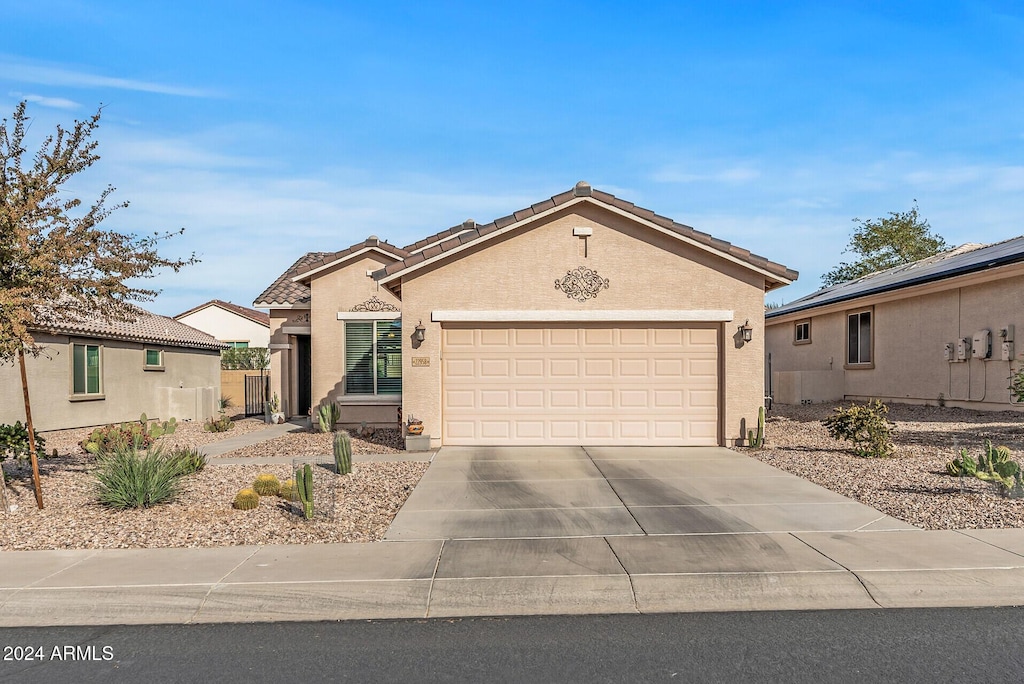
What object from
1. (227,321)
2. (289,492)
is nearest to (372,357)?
(289,492)

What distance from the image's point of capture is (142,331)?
22.4 m

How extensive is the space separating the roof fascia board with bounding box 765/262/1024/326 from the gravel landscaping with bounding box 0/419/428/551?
42.4ft

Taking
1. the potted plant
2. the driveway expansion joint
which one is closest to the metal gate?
the potted plant

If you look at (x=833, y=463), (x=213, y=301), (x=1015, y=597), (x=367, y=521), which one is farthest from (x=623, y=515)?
(x=213, y=301)

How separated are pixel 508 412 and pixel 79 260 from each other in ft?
24.0

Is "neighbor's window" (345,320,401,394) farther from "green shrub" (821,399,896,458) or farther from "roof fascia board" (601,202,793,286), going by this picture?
"green shrub" (821,399,896,458)

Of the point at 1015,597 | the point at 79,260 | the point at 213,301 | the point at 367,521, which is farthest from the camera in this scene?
the point at 213,301

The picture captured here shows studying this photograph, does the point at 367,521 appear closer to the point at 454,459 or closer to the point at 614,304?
the point at 454,459

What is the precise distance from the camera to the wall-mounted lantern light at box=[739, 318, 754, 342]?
43.7 ft

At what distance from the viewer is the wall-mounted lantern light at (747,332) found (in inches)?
524

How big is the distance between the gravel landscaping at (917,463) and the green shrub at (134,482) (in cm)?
819

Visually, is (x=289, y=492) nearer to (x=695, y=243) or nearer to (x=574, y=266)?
(x=574, y=266)

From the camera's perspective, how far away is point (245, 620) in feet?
18.2

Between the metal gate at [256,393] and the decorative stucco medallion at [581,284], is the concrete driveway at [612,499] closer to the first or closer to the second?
the decorative stucco medallion at [581,284]
